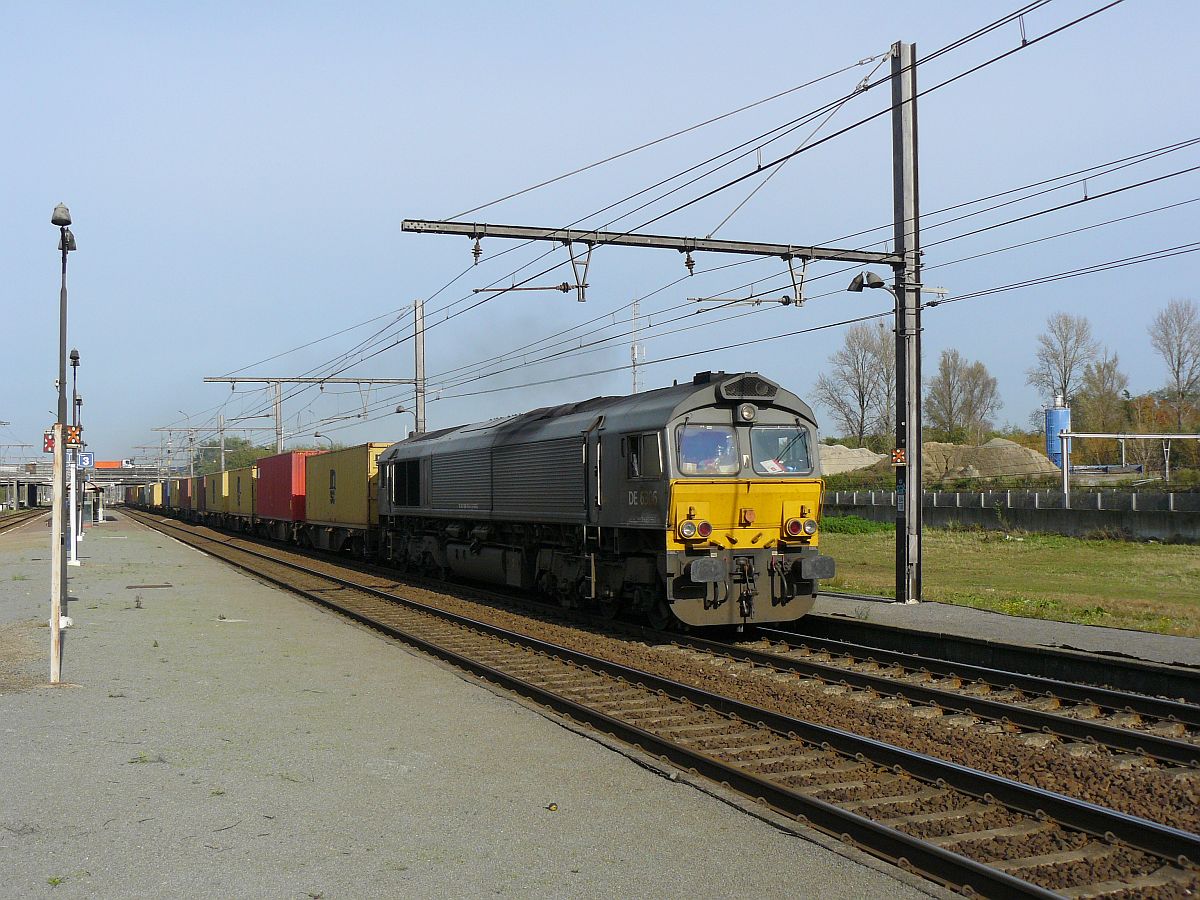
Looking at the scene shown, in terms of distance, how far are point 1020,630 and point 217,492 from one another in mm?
50264

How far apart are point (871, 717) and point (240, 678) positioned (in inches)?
272

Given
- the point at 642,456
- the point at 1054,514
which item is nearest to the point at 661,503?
the point at 642,456

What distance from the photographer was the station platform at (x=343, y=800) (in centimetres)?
561

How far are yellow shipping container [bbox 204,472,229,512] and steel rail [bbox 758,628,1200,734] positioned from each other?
148 ft

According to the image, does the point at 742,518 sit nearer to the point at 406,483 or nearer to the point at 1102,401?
the point at 406,483

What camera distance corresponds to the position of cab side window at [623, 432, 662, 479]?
1426 centimetres

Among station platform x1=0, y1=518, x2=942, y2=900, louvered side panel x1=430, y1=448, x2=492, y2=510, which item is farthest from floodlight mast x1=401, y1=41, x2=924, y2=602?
station platform x1=0, y1=518, x2=942, y2=900

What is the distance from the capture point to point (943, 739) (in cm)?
884

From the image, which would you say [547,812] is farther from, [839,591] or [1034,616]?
[839,591]

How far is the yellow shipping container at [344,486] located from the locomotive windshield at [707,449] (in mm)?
16131

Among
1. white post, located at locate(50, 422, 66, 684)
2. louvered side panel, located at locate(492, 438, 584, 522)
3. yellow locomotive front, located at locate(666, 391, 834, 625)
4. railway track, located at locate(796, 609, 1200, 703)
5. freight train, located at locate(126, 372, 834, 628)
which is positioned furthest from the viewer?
louvered side panel, located at locate(492, 438, 584, 522)

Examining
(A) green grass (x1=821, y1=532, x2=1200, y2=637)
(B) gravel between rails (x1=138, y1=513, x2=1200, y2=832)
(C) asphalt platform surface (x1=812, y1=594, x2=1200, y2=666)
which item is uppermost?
(C) asphalt platform surface (x1=812, y1=594, x2=1200, y2=666)

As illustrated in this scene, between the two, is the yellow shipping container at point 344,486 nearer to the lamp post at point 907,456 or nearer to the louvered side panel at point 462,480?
the louvered side panel at point 462,480

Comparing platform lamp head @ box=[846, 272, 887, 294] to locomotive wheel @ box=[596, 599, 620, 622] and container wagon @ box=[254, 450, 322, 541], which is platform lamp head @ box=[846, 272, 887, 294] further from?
container wagon @ box=[254, 450, 322, 541]
